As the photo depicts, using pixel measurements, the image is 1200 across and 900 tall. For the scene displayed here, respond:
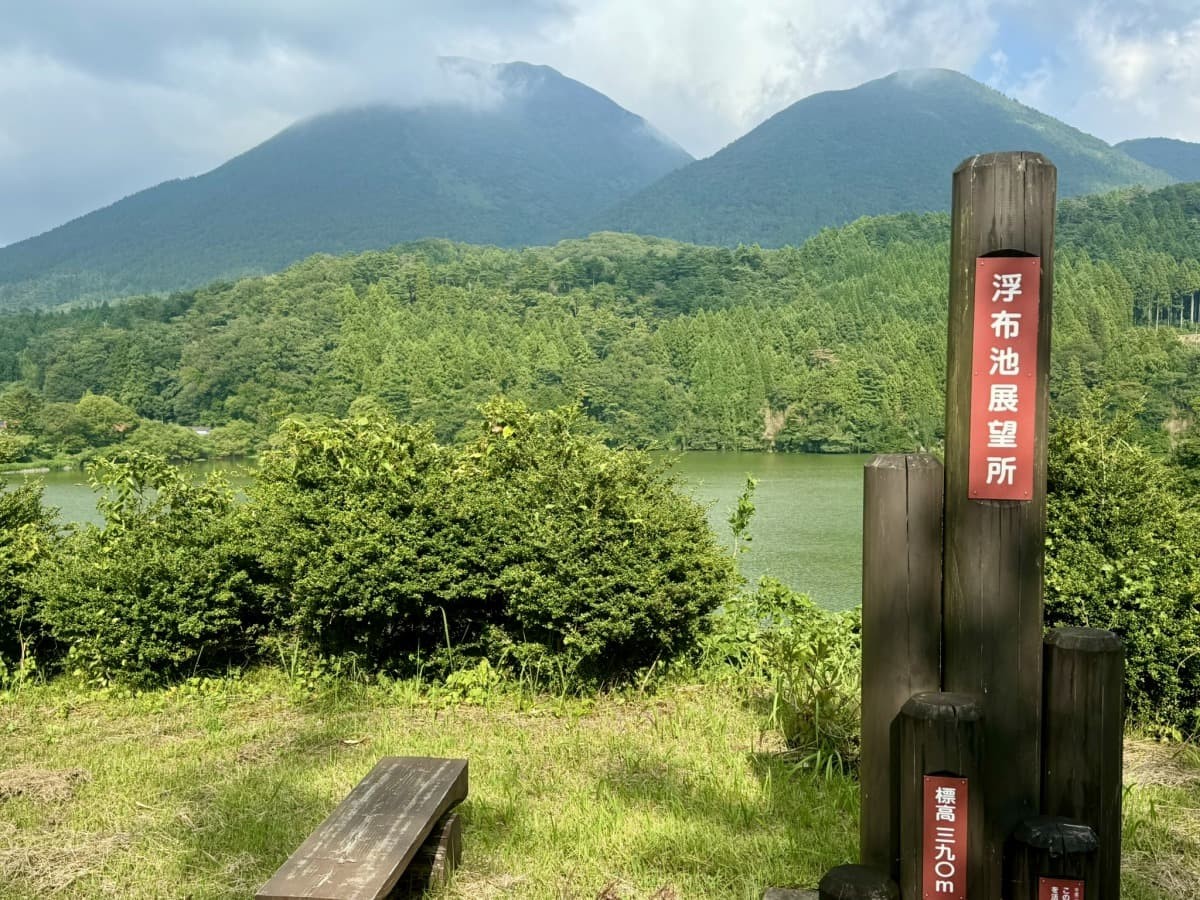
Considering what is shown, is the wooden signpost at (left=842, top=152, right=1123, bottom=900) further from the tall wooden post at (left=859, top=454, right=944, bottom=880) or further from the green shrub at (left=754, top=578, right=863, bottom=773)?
the green shrub at (left=754, top=578, right=863, bottom=773)

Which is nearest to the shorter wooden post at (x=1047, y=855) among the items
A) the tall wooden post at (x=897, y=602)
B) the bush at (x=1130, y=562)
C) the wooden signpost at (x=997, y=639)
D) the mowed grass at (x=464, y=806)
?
the wooden signpost at (x=997, y=639)

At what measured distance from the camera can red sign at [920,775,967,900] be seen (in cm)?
195

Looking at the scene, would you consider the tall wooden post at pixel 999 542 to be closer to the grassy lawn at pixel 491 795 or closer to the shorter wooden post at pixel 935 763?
the shorter wooden post at pixel 935 763

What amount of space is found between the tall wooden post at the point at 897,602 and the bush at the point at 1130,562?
2297mm

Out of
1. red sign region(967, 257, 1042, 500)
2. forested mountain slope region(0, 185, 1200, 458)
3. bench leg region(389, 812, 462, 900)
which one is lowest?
bench leg region(389, 812, 462, 900)

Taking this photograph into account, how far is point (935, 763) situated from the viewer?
195cm

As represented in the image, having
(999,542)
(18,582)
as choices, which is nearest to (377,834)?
(999,542)

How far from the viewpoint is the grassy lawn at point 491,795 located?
277 cm

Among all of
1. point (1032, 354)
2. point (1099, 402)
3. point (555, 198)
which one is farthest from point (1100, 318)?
point (555, 198)

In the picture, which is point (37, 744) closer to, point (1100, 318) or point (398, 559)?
point (398, 559)

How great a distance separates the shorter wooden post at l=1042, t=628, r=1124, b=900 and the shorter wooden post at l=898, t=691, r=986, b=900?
0.21 m

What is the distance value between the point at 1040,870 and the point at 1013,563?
63 cm

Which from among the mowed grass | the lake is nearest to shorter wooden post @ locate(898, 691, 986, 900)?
the mowed grass

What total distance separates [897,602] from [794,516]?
51.0 feet
